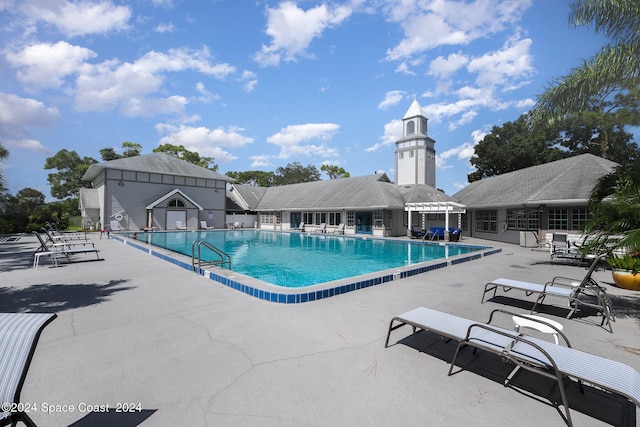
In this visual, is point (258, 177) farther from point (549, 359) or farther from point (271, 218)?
point (549, 359)

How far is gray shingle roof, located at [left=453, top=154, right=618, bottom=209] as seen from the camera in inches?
635

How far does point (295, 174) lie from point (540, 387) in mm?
58572

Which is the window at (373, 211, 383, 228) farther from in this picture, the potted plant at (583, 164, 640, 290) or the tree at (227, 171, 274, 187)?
the tree at (227, 171, 274, 187)

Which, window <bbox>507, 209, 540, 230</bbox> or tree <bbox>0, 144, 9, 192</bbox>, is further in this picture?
tree <bbox>0, 144, 9, 192</bbox>

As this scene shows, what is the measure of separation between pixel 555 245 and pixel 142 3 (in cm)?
2055

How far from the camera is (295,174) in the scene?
6009 cm

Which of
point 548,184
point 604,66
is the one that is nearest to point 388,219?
point 548,184

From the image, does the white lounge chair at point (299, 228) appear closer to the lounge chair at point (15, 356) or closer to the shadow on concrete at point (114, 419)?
the shadow on concrete at point (114, 419)

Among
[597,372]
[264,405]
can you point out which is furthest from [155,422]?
[597,372]

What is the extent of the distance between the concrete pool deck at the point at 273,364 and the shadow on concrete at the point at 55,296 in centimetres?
4

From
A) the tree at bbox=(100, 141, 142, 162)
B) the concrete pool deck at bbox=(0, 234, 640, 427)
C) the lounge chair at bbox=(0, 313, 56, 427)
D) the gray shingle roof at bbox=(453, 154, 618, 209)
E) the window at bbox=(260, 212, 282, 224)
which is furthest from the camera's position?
the tree at bbox=(100, 141, 142, 162)

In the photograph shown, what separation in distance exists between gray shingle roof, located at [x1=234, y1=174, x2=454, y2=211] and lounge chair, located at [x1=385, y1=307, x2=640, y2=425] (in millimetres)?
Result: 19378

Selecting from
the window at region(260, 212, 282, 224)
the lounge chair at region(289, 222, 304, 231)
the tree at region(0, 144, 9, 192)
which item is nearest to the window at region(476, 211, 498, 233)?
A: the lounge chair at region(289, 222, 304, 231)

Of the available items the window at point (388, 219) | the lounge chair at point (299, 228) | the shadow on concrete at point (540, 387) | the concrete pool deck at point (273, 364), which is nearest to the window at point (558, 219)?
the window at point (388, 219)
